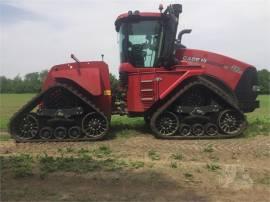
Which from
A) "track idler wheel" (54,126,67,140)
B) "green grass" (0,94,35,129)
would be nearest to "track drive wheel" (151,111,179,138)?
"track idler wheel" (54,126,67,140)

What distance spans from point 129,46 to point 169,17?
4.01 ft

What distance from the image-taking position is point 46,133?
470 inches

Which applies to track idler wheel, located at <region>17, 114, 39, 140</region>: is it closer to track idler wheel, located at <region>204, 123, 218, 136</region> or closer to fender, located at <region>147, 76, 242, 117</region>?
fender, located at <region>147, 76, 242, 117</region>

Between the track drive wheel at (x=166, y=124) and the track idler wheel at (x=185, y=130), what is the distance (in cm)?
11

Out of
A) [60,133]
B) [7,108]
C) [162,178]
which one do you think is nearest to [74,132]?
[60,133]

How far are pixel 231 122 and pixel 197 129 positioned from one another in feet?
2.84

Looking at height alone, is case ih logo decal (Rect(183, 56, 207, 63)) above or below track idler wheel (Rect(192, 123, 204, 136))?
above

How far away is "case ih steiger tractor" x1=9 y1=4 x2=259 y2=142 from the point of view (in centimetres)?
1203

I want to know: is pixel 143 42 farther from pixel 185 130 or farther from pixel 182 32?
pixel 185 130

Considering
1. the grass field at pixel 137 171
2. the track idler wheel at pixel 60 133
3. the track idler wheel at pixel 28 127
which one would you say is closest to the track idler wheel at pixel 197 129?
the grass field at pixel 137 171

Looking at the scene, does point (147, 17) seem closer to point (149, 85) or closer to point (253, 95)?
point (149, 85)

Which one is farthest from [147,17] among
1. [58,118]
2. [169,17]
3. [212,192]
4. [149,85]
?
[212,192]

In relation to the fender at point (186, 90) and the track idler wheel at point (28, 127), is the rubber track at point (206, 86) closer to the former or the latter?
the fender at point (186, 90)

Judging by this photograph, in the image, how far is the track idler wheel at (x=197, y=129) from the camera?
12.2m
